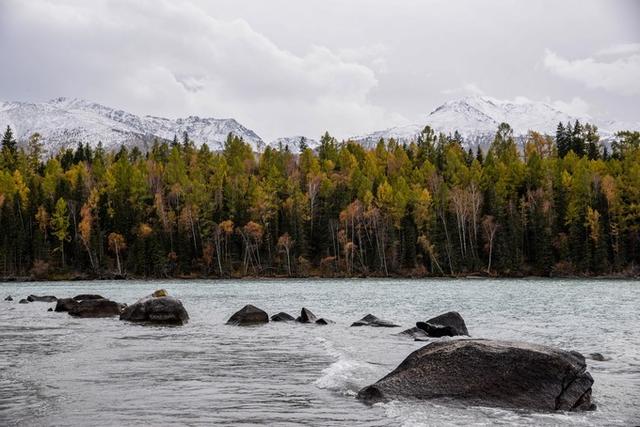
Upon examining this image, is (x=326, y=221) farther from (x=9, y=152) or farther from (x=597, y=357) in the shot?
(x=597, y=357)

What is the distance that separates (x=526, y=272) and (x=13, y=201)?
91.8 meters

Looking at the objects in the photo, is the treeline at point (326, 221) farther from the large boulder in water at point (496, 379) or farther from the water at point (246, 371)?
the large boulder in water at point (496, 379)

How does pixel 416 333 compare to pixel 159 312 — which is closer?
pixel 416 333

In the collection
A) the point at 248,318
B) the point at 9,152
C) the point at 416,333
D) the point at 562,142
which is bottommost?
the point at 416,333

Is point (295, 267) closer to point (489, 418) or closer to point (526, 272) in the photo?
point (526, 272)

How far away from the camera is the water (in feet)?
31.9

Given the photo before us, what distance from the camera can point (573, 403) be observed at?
1068 cm

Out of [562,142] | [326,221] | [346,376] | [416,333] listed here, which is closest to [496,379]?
[346,376]

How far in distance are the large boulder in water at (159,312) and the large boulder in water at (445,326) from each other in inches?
441

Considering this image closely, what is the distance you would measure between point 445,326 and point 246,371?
1016 cm

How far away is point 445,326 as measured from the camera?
21.9 m

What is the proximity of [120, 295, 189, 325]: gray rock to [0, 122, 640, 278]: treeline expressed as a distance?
7210 centimetres

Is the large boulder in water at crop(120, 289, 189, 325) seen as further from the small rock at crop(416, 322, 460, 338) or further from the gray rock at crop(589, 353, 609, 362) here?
the gray rock at crop(589, 353, 609, 362)

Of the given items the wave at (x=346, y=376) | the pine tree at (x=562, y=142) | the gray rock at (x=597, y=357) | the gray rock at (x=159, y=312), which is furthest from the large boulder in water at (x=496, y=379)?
the pine tree at (x=562, y=142)
